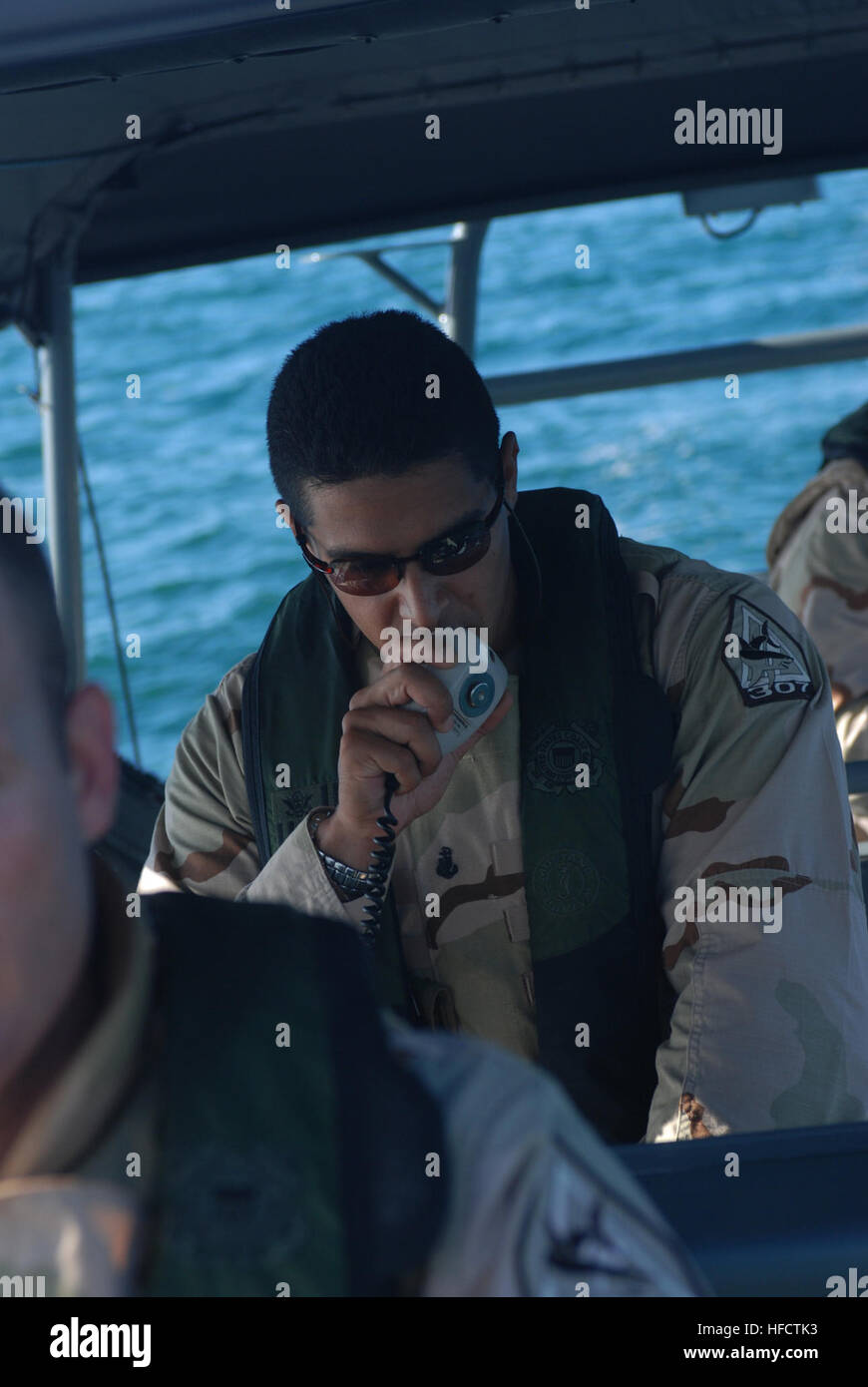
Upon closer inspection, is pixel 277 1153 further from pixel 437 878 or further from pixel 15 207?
pixel 15 207

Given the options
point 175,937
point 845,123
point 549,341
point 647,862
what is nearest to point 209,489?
point 549,341

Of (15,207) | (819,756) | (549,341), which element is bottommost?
(819,756)

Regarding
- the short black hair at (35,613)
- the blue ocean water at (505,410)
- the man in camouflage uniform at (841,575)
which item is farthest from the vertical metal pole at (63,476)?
the blue ocean water at (505,410)

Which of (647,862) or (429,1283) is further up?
(647,862)

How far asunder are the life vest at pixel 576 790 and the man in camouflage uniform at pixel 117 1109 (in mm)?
1037

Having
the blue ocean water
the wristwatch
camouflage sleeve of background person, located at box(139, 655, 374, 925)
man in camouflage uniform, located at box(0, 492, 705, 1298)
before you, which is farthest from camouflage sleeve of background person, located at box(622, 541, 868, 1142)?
the blue ocean water

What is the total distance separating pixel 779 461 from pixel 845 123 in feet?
33.6

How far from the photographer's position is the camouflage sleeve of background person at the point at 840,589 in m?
3.15

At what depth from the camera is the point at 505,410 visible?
9906 mm

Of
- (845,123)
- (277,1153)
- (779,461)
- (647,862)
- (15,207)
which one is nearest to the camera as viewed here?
(277,1153)

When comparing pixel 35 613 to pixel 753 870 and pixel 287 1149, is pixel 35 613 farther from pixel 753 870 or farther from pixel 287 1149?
pixel 753 870

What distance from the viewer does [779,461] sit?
12578mm

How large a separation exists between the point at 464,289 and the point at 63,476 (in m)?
1.46

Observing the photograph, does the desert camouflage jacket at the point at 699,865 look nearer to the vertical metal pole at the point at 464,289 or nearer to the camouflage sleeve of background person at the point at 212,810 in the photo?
the camouflage sleeve of background person at the point at 212,810
